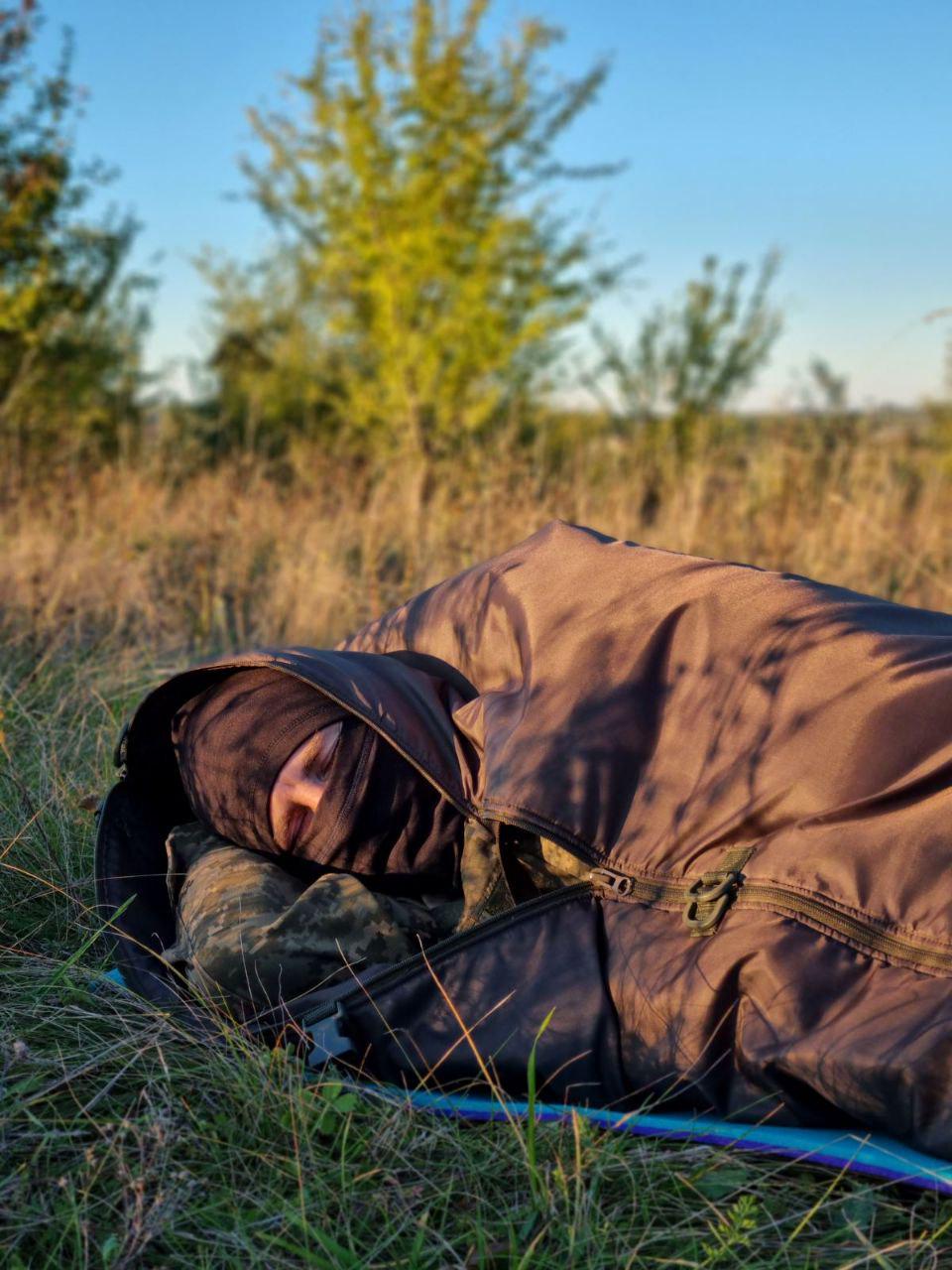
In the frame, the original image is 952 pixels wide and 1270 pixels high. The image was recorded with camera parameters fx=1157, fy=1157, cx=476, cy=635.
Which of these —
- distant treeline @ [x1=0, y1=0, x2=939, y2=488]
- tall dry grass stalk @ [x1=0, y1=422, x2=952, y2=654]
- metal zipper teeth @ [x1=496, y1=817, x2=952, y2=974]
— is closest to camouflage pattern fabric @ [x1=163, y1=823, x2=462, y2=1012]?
metal zipper teeth @ [x1=496, y1=817, x2=952, y2=974]

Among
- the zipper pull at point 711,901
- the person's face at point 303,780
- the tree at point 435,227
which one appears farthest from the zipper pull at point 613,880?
the tree at point 435,227

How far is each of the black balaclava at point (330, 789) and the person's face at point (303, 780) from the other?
13mm

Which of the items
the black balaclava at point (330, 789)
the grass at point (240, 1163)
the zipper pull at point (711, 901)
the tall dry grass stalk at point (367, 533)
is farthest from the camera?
the tall dry grass stalk at point (367, 533)

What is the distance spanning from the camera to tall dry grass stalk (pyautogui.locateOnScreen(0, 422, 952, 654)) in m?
4.36

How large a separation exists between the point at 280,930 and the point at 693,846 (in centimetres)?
71

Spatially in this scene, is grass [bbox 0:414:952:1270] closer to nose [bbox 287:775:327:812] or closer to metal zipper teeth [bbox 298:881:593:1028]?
metal zipper teeth [bbox 298:881:593:1028]

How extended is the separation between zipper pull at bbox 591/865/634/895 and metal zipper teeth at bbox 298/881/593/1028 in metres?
0.03

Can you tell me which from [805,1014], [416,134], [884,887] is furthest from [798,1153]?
[416,134]

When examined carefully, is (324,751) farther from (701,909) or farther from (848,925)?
(848,925)

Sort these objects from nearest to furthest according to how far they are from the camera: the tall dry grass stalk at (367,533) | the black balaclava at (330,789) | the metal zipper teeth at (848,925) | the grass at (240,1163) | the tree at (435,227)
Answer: the grass at (240,1163) → the metal zipper teeth at (848,925) → the black balaclava at (330,789) → the tall dry grass stalk at (367,533) → the tree at (435,227)

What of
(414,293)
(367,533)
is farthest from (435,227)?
(367,533)

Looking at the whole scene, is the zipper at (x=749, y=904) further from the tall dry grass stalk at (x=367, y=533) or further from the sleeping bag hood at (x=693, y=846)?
the tall dry grass stalk at (x=367, y=533)

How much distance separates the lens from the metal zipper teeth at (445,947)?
72.2 inches

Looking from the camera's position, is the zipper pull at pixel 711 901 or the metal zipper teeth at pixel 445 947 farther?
the metal zipper teeth at pixel 445 947
